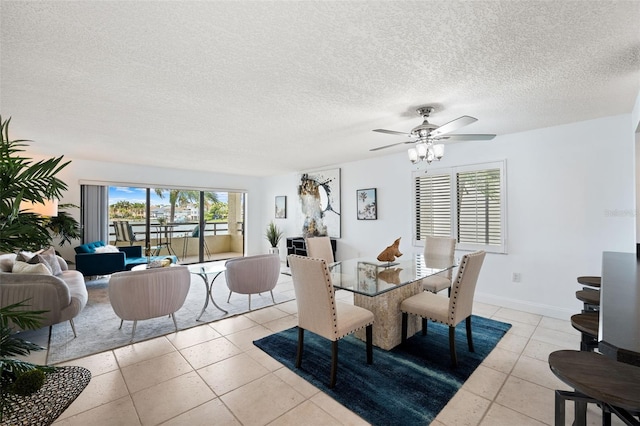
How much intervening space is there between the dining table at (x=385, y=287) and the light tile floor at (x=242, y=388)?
0.77 meters

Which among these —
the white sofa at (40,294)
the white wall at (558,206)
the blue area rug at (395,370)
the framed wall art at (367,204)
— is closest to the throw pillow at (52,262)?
the white sofa at (40,294)

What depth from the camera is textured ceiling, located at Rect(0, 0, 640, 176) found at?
4.91ft

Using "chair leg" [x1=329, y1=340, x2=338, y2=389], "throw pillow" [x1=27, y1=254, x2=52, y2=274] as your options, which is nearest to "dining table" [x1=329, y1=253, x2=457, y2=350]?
"chair leg" [x1=329, y1=340, x2=338, y2=389]

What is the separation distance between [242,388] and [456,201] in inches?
150

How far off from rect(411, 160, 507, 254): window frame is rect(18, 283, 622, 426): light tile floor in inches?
50.5

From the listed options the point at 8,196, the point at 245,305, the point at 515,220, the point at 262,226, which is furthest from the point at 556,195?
the point at 262,226

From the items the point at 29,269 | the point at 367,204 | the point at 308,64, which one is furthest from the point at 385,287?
the point at 29,269

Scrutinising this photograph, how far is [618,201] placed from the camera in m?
3.12

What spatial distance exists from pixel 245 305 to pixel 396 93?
3.41 metres

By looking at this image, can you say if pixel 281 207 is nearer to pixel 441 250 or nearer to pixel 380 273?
pixel 441 250

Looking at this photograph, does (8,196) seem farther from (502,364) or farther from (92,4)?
(502,364)

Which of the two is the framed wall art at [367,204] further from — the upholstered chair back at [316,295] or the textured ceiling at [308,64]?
the upholstered chair back at [316,295]

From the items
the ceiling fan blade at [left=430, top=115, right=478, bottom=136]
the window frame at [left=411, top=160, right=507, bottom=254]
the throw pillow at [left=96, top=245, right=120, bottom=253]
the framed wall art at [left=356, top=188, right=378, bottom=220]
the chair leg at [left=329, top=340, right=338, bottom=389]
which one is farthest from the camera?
the framed wall art at [left=356, top=188, right=378, bottom=220]

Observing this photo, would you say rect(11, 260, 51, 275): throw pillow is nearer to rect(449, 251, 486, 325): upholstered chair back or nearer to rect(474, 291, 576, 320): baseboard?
rect(449, 251, 486, 325): upholstered chair back
